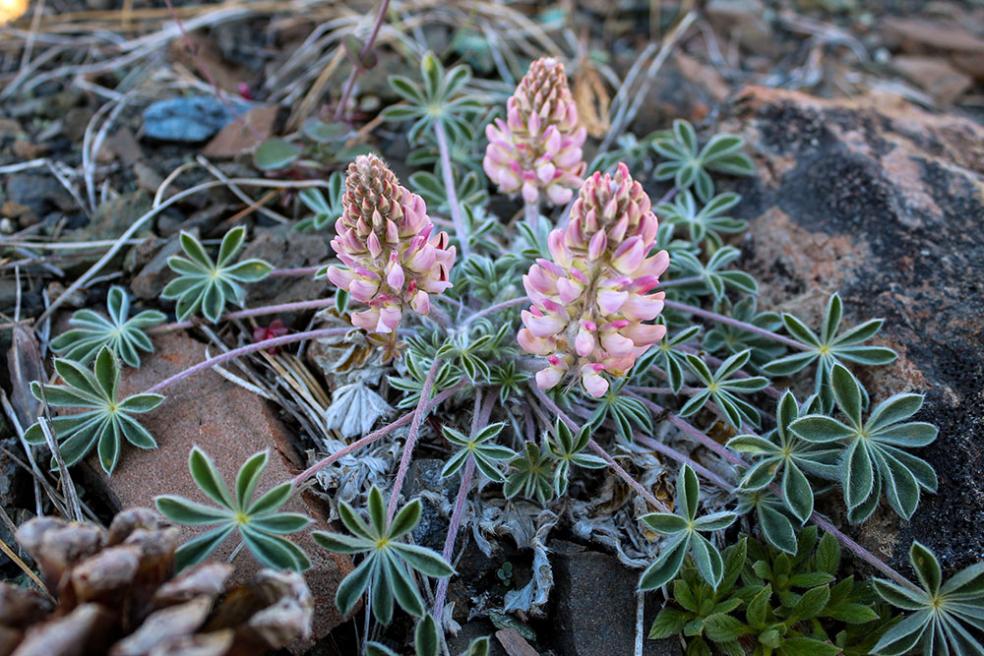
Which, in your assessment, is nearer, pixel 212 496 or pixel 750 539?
pixel 212 496

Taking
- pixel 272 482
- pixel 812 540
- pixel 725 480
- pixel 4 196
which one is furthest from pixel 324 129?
pixel 812 540

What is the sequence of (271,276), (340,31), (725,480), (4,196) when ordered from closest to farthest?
(725,480), (271,276), (4,196), (340,31)

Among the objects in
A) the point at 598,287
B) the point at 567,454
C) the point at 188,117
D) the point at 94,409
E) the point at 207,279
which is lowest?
the point at 94,409

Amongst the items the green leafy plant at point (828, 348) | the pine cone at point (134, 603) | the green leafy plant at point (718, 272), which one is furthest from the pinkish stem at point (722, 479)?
the pine cone at point (134, 603)

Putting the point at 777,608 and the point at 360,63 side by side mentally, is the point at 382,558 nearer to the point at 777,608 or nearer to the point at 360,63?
the point at 777,608

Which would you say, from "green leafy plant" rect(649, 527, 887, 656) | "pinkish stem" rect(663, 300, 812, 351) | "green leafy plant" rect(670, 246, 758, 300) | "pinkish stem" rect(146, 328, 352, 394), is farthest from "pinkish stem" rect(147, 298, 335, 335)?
"green leafy plant" rect(649, 527, 887, 656)

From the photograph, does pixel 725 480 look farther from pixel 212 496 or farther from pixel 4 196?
pixel 4 196

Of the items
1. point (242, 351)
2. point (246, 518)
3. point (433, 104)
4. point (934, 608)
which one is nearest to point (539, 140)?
point (433, 104)
